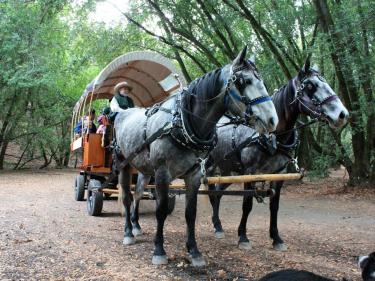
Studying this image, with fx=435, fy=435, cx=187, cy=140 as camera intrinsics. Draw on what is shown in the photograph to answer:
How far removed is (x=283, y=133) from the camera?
6.43 metres

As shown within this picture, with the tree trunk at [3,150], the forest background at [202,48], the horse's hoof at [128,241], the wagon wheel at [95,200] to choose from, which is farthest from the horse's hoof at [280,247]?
the tree trunk at [3,150]

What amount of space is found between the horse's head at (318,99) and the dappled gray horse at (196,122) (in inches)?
49.3

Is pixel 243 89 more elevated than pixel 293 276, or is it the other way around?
pixel 243 89

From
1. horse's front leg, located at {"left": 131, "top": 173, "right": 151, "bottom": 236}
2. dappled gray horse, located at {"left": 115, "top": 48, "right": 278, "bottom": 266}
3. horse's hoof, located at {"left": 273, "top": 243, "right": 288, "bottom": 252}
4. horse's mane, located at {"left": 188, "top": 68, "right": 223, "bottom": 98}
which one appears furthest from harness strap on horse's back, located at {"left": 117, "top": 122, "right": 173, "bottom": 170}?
horse's hoof, located at {"left": 273, "top": 243, "right": 288, "bottom": 252}

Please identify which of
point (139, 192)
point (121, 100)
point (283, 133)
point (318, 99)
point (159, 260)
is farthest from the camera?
point (121, 100)

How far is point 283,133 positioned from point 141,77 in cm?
456

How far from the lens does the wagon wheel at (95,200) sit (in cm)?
902

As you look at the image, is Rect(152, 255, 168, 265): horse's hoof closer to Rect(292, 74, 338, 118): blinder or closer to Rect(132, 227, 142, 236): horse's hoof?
Rect(132, 227, 142, 236): horse's hoof

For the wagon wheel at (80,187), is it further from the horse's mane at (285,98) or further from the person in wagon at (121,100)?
the horse's mane at (285,98)

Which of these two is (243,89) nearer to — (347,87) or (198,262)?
(198,262)

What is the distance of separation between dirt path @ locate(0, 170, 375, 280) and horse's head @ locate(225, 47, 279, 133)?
180 cm

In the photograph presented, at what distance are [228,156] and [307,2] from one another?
10.5 metres

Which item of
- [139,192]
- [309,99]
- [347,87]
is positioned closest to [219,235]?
[139,192]

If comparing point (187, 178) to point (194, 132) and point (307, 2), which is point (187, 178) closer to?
point (194, 132)
